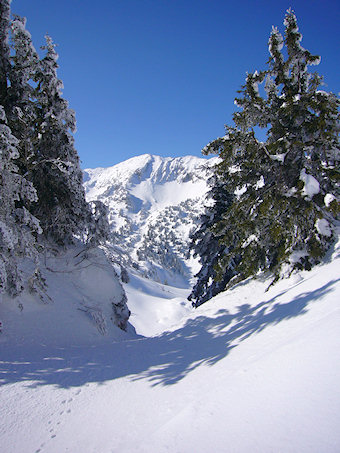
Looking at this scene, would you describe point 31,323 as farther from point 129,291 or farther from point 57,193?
point 129,291

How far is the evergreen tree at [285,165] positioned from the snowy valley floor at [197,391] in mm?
2290

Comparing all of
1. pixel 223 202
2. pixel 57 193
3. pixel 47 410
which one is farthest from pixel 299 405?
pixel 223 202

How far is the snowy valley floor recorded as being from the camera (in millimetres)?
2271

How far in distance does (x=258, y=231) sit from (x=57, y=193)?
29.1 feet

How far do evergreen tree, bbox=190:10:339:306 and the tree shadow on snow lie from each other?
2.62m

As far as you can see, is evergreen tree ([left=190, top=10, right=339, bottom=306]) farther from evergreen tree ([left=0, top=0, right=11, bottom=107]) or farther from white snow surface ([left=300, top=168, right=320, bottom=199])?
evergreen tree ([left=0, top=0, right=11, bottom=107])

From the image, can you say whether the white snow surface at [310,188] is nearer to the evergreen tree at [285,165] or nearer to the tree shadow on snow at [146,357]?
the evergreen tree at [285,165]

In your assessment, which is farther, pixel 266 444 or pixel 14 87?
pixel 14 87

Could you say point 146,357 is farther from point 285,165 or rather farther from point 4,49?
point 4,49

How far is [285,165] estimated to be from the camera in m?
9.17

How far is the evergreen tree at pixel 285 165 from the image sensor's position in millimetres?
8039

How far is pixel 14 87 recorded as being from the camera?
382 inches

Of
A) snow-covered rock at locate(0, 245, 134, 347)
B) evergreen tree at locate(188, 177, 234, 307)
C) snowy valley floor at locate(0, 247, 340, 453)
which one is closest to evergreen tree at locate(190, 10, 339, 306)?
snowy valley floor at locate(0, 247, 340, 453)

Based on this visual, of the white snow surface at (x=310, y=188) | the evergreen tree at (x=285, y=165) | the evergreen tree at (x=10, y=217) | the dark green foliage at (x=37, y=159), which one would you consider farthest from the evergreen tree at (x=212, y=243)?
the evergreen tree at (x=10, y=217)
